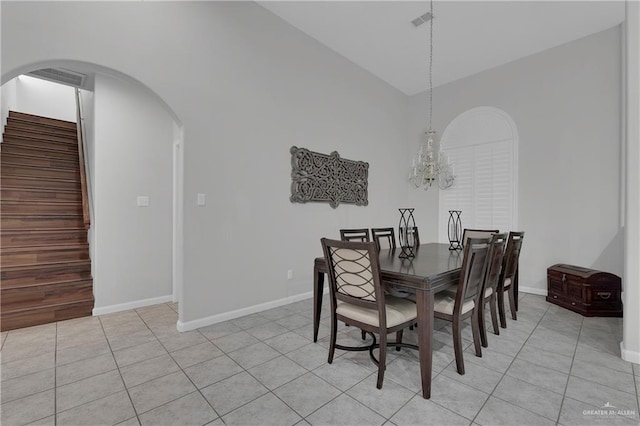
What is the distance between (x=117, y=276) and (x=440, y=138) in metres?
5.36

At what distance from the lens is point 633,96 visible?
2.25 meters

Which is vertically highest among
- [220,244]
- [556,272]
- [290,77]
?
[290,77]

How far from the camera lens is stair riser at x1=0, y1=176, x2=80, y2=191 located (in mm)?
3896

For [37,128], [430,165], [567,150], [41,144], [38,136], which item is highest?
[37,128]

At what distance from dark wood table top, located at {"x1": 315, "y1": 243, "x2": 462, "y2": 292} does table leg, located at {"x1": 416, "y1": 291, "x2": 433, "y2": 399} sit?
69 millimetres

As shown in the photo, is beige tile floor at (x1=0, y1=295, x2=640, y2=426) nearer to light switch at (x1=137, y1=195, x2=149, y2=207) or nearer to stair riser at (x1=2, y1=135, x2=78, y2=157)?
light switch at (x1=137, y1=195, x2=149, y2=207)

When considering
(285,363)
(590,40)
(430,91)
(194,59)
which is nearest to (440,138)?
(430,91)

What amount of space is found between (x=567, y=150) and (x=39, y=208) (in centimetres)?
719

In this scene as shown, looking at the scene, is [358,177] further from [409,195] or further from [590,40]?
[590,40]

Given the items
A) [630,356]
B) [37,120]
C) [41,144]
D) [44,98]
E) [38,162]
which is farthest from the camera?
[44,98]

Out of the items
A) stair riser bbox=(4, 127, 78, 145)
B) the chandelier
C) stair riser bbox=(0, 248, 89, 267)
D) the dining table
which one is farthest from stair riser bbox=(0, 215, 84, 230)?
the chandelier

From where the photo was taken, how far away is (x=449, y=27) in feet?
12.1

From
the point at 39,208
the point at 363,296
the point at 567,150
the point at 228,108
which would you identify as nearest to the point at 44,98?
the point at 39,208

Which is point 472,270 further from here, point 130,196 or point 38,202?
point 38,202
